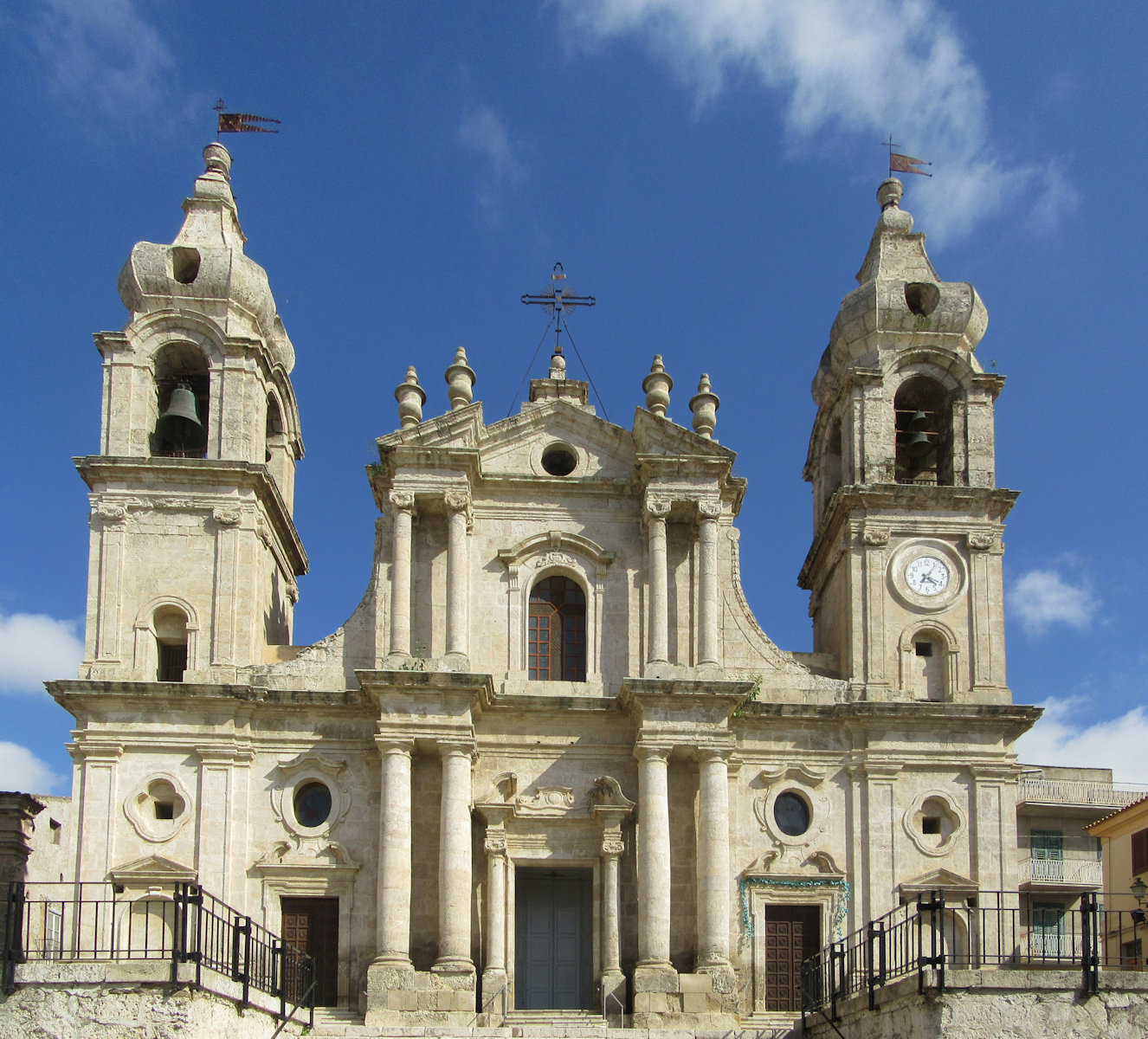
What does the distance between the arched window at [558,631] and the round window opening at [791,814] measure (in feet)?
13.8

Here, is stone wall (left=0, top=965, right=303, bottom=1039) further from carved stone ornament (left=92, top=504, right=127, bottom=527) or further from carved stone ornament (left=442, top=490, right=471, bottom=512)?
carved stone ornament (left=92, top=504, right=127, bottom=527)

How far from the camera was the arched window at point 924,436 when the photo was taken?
30.5m

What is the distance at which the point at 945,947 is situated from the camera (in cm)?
2250

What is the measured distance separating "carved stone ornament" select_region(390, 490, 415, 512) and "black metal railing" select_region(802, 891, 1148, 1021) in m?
10.5

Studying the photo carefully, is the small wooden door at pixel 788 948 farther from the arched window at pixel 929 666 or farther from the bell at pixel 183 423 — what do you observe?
the bell at pixel 183 423

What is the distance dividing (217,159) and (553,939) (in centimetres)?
1729

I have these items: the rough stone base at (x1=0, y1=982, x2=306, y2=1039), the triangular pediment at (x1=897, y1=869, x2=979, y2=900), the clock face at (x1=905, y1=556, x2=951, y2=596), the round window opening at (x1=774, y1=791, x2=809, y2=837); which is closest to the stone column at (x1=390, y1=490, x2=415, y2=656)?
the round window opening at (x1=774, y1=791, x2=809, y2=837)

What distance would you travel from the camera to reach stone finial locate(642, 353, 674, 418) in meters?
29.5

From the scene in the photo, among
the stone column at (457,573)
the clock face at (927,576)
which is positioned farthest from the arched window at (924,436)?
the stone column at (457,573)

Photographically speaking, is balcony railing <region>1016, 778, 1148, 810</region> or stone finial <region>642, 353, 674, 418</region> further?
balcony railing <region>1016, 778, 1148, 810</region>

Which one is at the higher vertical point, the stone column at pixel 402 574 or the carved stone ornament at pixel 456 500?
the carved stone ornament at pixel 456 500

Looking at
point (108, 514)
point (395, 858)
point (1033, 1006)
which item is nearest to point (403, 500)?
point (108, 514)

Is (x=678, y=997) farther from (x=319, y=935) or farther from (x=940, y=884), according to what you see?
(x=319, y=935)

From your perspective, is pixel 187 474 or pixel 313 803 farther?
pixel 187 474
